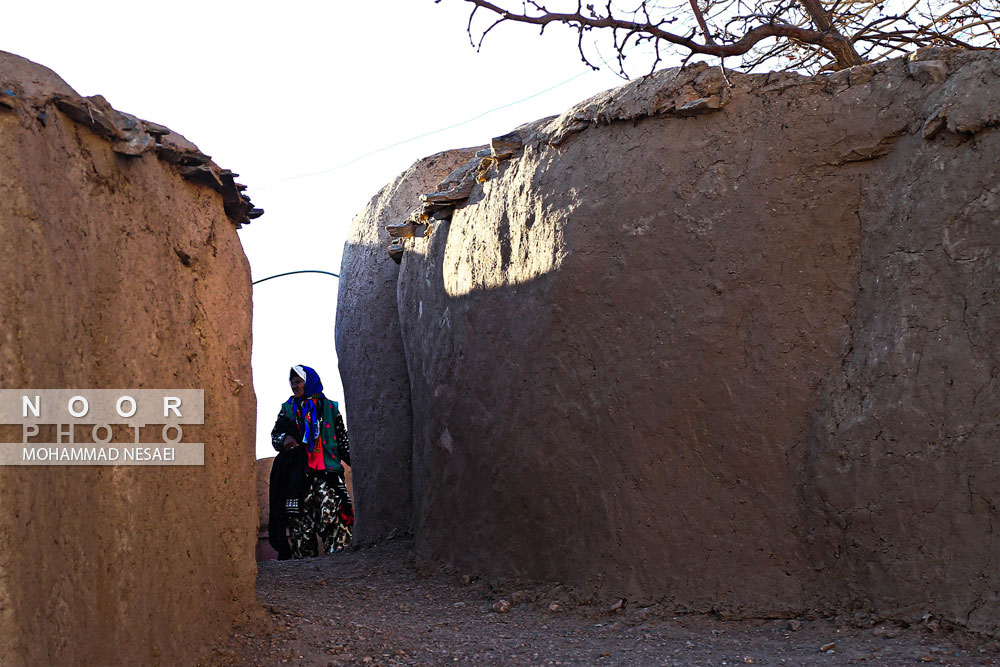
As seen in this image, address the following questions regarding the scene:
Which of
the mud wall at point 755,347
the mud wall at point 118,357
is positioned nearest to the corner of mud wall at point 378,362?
the mud wall at point 755,347

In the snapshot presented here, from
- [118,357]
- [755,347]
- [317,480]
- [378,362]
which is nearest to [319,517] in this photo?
[317,480]

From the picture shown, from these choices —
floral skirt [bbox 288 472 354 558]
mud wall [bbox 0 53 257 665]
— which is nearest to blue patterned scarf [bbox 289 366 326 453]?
floral skirt [bbox 288 472 354 558]

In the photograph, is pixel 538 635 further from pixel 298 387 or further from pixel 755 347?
pixel 298 387

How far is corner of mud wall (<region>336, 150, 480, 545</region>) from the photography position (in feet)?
22.8

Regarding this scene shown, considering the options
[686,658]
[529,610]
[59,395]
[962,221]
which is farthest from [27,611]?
[962,221]

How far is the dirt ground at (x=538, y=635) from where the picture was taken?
3.51 m

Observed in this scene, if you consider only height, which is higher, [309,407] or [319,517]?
[309,407]

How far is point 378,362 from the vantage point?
7305 mm

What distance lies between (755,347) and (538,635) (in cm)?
150

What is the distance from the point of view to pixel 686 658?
363 centimetres

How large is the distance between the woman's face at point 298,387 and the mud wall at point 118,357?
282 cm

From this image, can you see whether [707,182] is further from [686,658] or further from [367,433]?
[367,433]

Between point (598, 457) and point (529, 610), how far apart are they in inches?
29.9

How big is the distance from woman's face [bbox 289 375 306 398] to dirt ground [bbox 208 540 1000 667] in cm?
207
